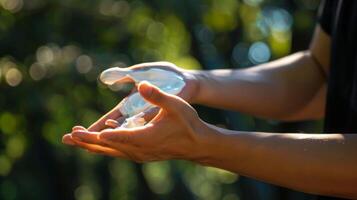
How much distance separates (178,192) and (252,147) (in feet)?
5.64

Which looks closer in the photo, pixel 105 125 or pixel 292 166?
pixel 292 166

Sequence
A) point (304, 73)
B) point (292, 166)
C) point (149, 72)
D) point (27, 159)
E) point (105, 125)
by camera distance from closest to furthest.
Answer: point (292, 166) < point (105, 125) < point (149, 72) < point (304, 73) < point (27, 159)

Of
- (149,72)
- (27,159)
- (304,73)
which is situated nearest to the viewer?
(149,72)

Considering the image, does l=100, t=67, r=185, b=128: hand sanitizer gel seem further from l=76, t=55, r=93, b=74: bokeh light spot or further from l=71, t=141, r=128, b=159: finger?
l=76, t=55, r=93, b=74: bokeh light spot

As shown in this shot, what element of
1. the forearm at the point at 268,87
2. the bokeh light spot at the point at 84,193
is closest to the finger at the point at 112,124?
the forearm at the point at 268,87

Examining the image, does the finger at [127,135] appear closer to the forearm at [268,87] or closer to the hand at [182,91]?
the hand at [182,91]

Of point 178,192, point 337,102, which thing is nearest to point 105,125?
point 337,102

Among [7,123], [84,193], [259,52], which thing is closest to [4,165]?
[7,123]

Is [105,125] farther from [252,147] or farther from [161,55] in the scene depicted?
[161,55]

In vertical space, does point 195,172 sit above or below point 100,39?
below

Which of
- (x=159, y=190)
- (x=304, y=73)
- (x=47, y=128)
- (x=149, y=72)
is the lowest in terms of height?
(x=159, y=190)

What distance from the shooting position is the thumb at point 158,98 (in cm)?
109

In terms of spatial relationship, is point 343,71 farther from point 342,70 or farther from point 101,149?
point 101,149

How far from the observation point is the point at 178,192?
286 cm
